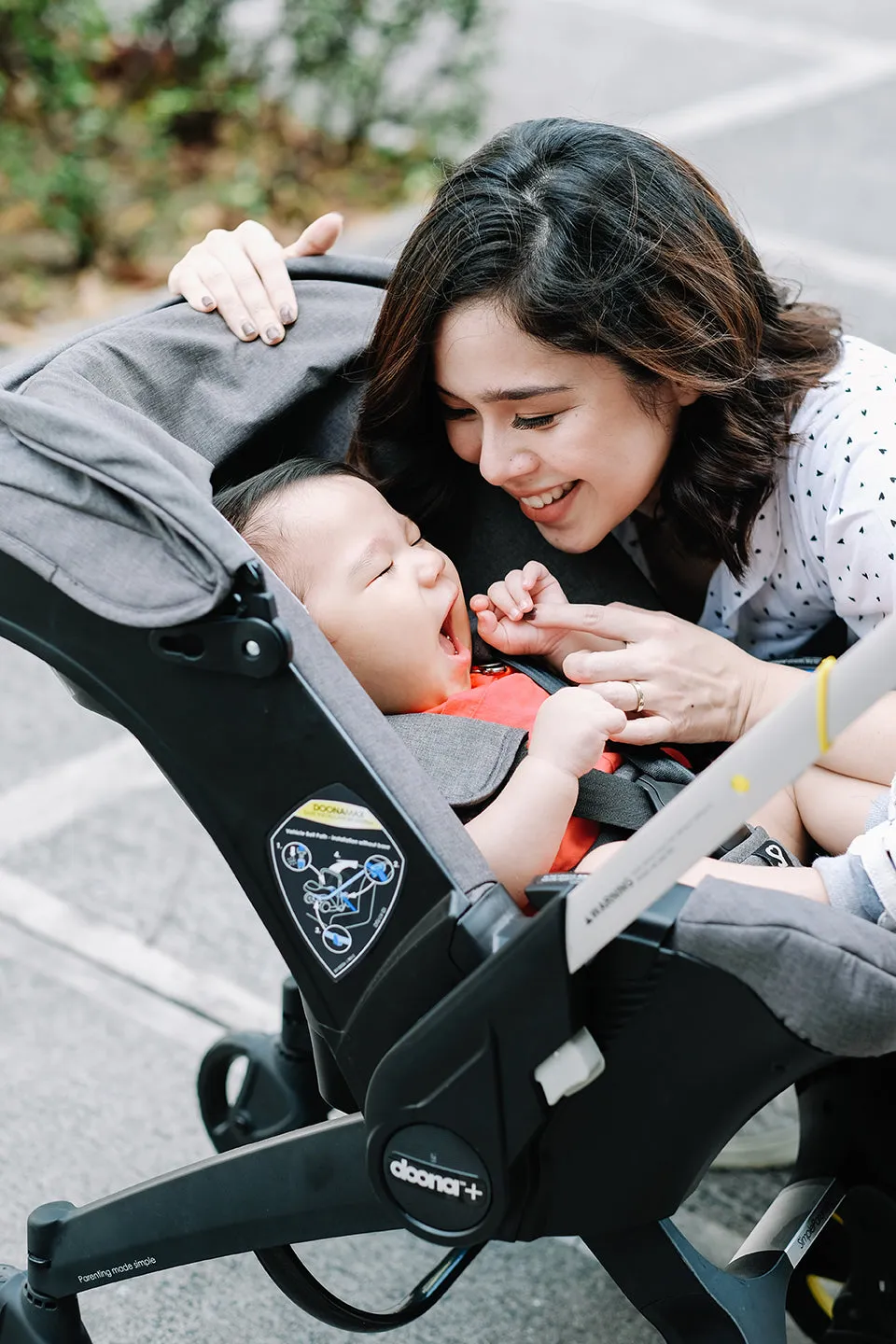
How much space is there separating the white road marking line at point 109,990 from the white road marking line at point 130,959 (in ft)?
0.04

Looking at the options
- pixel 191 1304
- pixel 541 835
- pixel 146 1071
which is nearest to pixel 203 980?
pixel 146 1071

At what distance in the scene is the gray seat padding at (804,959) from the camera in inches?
42.5

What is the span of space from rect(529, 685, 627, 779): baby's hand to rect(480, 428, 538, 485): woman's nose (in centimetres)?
28

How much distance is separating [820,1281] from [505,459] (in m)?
1.05

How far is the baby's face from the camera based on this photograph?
1.55m

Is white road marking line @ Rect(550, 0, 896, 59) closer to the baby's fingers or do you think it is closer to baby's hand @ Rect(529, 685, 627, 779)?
the baby's fingers

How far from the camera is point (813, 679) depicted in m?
0.99

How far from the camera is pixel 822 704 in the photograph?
986 millimetres

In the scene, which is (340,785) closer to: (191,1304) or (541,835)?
(541,835)

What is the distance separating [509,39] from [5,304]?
3348 millimetres

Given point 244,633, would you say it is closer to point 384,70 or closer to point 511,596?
point 511,596

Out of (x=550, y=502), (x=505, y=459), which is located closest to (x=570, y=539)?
(x=550, y=502)

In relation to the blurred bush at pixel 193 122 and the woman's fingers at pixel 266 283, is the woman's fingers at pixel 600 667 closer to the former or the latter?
the woman's fingers at pixel 266 283

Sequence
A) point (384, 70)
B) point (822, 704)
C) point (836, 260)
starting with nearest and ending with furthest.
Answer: point (822, 704) < point (836, 260) < point (384, 70)
